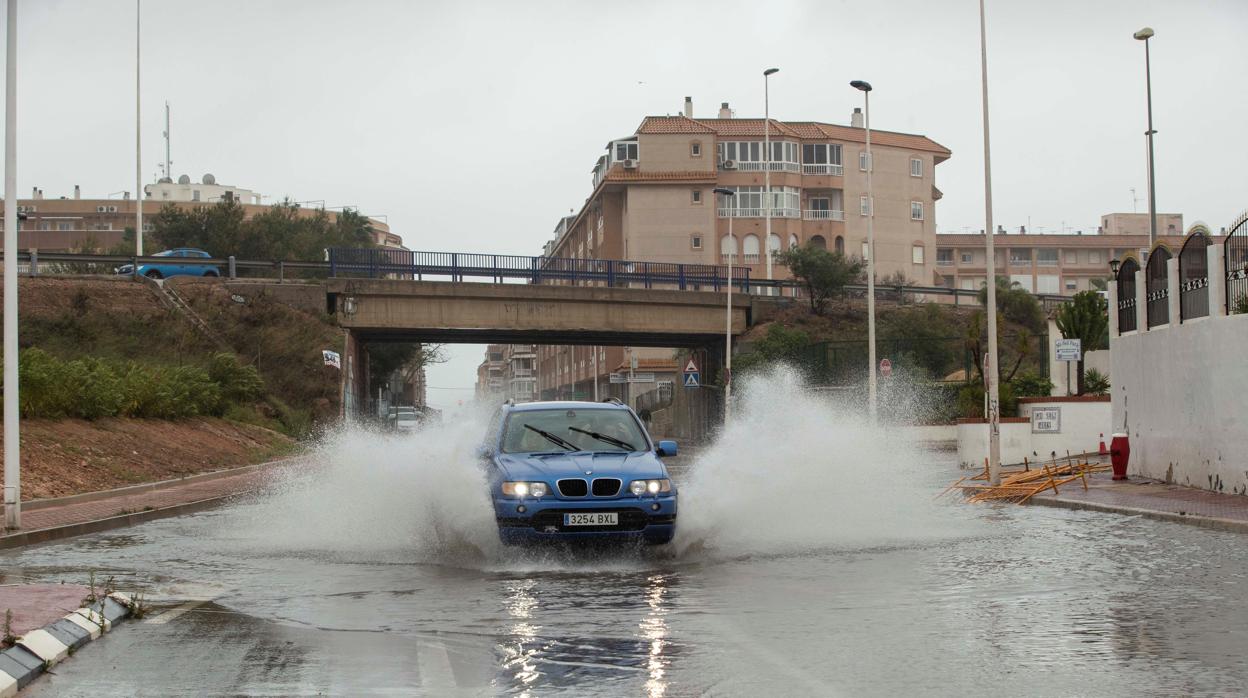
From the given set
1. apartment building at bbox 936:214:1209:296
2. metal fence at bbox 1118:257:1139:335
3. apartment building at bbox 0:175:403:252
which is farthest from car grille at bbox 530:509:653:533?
apartment building at bbox 0:175:403:252

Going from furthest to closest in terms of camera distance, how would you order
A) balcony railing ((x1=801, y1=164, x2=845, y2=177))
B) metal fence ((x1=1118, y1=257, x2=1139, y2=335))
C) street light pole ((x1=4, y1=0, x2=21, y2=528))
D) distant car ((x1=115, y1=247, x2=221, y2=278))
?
1. balcony railing ((x1=801, y1=164, x2=845, y2=177))
2. distant car ((x1=115, y1=247, x2=221, y2=278))
3. metal fence ((x1=1118, y1=257, x2=1139, y2=335))
4. street light pole ((x1=4, y1=0, x2=21, y2=528))

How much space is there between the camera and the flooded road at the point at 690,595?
7.36m

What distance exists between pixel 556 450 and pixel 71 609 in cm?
527

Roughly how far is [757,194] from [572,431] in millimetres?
72013

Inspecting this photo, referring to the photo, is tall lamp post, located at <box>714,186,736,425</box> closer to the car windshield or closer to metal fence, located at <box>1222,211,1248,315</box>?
metal fence, located at <box>1222,211,1248,315</box>

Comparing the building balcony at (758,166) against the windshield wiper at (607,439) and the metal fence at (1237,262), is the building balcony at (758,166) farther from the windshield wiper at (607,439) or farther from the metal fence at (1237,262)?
the windshield wiper at (607,439)

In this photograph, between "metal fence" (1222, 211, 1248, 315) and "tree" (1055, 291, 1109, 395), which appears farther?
"tree" (1055, 291, 1109, 395)

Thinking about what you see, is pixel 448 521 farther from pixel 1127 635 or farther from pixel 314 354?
pixel 314 354

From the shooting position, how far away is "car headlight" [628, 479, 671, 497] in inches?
498

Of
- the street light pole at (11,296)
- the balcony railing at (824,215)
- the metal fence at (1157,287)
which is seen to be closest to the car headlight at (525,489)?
the street light pole at (11,296)

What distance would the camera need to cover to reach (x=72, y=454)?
23.7 metres

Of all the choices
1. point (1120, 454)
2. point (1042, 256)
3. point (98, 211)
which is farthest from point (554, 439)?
point (98, 211)

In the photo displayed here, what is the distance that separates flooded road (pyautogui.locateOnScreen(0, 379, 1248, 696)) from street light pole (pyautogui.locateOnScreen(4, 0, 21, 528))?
4.05 ft

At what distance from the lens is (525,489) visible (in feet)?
41.1
